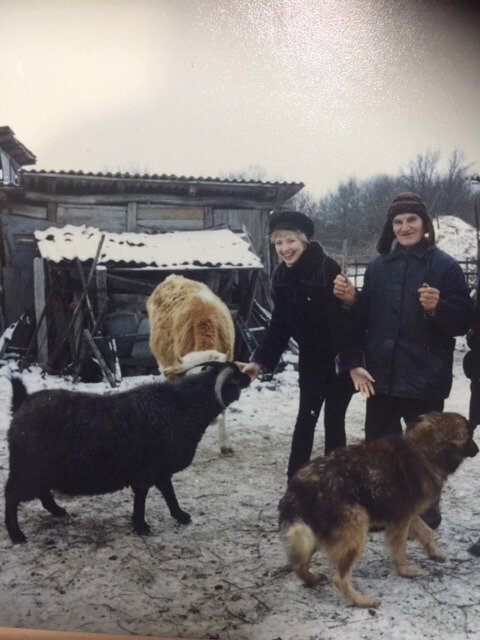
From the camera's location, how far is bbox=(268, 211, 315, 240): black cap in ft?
9.15

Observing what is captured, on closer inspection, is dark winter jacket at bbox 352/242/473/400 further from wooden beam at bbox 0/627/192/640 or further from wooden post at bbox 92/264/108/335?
wooden beam at bbox 0/627/192/640

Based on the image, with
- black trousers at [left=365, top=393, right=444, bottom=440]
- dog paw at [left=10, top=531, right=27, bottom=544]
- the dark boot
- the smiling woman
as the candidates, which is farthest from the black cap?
dog paw at [left=10, top=531, right=27, bottom=544]

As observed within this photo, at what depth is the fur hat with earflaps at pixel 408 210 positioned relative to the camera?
261cm

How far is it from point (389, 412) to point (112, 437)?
5.50 ft

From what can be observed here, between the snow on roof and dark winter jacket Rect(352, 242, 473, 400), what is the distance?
77 centimetres

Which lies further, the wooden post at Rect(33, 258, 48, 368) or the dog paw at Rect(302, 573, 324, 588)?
the wooden post at Rect(33, 258, 48, 368)

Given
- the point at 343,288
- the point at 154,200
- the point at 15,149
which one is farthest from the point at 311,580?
the point at 15,149

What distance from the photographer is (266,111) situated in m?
2.77

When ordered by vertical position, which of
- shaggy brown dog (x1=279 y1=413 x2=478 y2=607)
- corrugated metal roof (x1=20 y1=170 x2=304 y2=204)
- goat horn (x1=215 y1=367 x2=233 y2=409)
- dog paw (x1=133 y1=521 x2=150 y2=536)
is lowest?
dog paw (x1=133 y1=521 x2=150 y2=536)

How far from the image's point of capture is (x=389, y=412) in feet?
9.71

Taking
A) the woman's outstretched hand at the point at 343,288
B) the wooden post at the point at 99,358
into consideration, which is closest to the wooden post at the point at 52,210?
the wooden post at the point at 99,358

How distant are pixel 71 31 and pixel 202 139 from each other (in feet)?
3.03

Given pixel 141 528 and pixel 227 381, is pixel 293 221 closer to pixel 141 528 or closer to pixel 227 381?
pixel 227 381

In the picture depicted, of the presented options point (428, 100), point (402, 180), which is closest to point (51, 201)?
point (402, 180)
